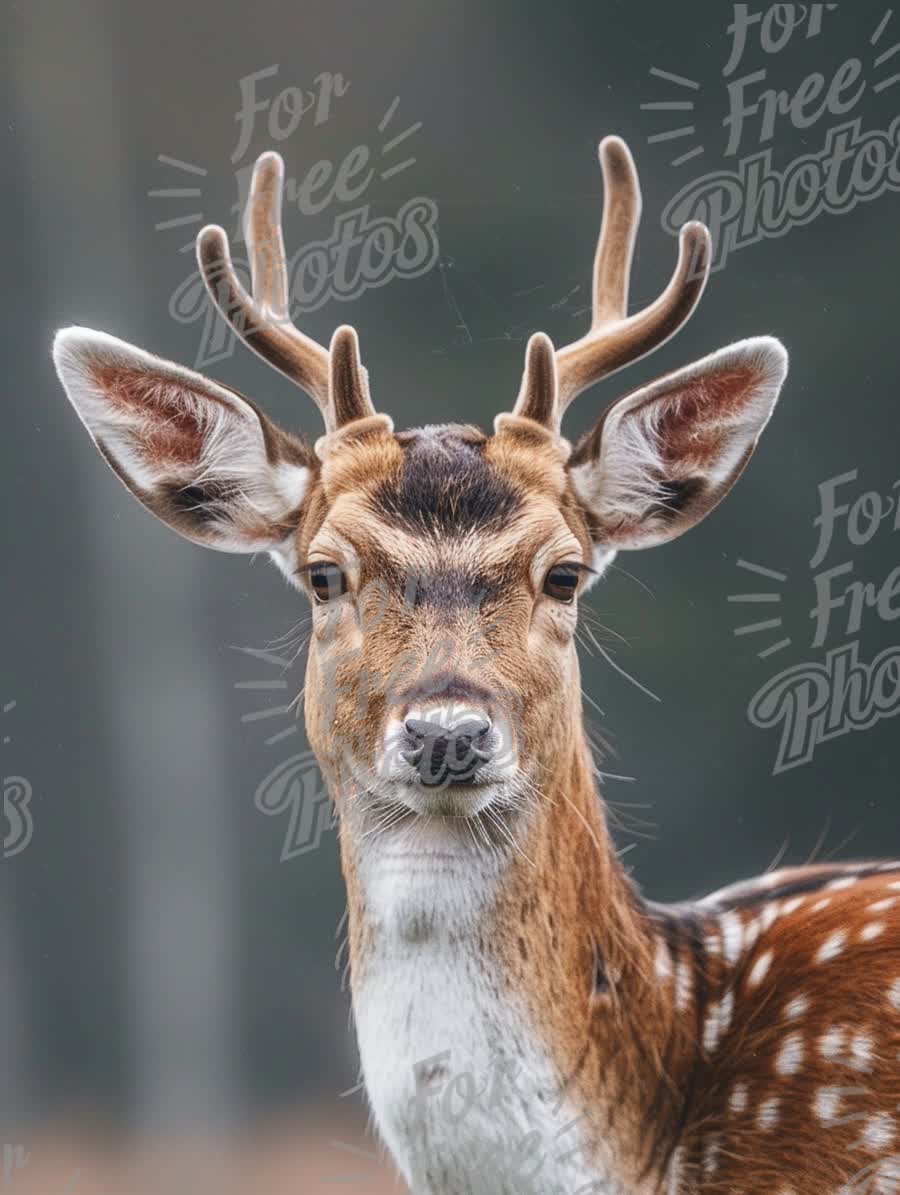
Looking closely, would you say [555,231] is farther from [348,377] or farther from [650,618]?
[348,377]

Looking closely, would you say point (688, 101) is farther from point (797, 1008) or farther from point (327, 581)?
point (797, 1008)

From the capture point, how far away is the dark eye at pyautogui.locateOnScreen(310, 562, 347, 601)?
2721 mm

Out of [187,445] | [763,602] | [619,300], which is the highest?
[619,300]

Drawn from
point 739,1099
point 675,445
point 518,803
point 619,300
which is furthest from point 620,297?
point 739,1099

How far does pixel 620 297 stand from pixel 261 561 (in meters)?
2.95

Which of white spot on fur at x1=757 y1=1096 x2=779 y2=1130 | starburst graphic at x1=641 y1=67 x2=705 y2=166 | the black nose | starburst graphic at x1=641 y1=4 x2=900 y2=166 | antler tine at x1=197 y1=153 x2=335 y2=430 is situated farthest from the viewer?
starburst graphic at x1=641 y1=4 x2=900 y2=166

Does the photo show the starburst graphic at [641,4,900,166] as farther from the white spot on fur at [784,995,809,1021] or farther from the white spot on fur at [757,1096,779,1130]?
the white spot on fur at [757,1096,779,1130]

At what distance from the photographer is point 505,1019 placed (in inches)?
103

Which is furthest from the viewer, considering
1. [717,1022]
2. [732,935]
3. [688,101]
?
[688,101]

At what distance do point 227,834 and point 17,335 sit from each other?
182 centimetres

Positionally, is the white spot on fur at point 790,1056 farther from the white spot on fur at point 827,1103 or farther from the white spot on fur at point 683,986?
the white spot on fur at point 683,986

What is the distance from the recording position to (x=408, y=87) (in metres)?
6.16

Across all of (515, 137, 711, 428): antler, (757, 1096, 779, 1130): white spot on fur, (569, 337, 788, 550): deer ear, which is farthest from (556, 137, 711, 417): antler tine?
(757, 1096, 779, 1130): white spot on fur

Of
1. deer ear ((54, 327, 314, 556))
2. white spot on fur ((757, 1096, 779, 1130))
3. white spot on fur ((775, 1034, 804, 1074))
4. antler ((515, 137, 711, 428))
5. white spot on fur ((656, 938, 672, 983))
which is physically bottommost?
white spot on fur ((757, 1096, 779, 1130))
